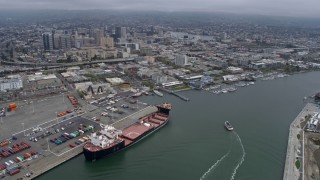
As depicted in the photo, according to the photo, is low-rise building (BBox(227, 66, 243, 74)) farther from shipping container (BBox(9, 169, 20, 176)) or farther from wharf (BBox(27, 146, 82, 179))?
shipping container (BBox(9, 169, 20, 176))

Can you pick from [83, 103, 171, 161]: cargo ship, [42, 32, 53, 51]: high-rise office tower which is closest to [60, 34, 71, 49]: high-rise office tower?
[42, 32, 53, 51]: high-rise office tower

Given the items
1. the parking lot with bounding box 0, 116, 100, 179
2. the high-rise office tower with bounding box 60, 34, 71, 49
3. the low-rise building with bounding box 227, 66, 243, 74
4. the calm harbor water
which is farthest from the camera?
the high-rise office tower with bounding box 60, 34, 71, 49

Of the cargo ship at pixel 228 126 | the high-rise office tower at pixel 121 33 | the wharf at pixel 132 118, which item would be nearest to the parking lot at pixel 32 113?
the wharf at pixel 132 118

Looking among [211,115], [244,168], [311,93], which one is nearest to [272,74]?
[311,93]

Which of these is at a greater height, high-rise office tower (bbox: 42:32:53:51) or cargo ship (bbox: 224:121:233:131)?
high-rise office tower (bbox: 42:32:53:51)

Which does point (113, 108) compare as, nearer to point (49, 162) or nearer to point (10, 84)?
point (49, 162)
